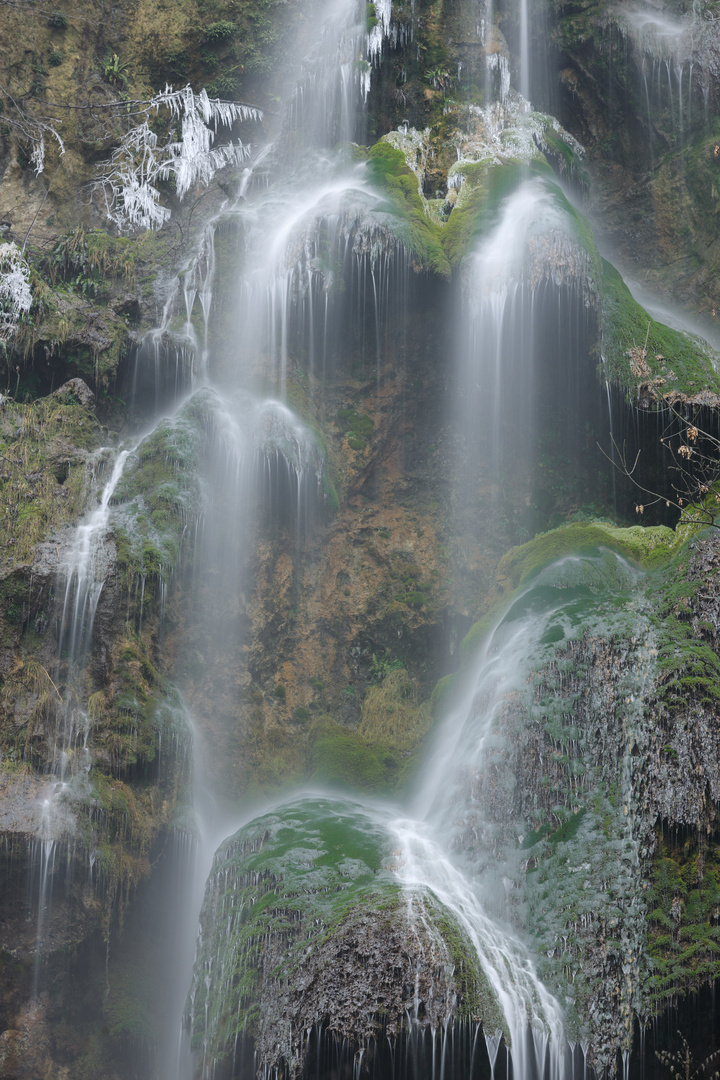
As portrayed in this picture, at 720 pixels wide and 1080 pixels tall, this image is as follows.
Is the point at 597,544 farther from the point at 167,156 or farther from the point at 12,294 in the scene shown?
the point at 167,156

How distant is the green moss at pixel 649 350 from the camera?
14.7m

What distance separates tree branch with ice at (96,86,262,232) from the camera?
63.1 ft

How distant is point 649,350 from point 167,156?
11796 mm

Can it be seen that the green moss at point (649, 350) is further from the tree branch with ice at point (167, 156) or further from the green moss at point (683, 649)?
the tree branch with ice at point (167, 156)

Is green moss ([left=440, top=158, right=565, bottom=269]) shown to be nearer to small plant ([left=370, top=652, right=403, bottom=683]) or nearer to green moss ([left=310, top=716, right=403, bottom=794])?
small plant ([left=370, top=652, right=403, bottom=683])

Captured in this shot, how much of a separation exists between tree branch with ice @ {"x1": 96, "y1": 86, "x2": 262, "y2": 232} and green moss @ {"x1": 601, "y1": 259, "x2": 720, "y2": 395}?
962 centimetres

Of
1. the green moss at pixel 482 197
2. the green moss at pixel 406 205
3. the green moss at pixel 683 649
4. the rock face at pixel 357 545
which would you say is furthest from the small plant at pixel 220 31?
the green moss at pixel 683 649

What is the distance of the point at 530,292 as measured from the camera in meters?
14.9

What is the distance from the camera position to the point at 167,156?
20.0 meters

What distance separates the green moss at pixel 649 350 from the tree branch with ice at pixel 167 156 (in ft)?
31.6

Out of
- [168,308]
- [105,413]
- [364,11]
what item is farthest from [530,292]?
[364,11]

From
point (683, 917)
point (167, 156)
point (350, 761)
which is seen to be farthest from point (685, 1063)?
point (167, 156)

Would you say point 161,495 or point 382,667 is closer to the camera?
point 161,495

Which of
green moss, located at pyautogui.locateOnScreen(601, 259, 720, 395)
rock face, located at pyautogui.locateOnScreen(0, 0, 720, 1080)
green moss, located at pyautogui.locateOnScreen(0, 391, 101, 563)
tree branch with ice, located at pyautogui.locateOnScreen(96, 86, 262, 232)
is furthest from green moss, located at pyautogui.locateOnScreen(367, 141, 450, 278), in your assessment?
green moss, located at pyautogui.locateOnScreen(0, 391, 101, 563)
